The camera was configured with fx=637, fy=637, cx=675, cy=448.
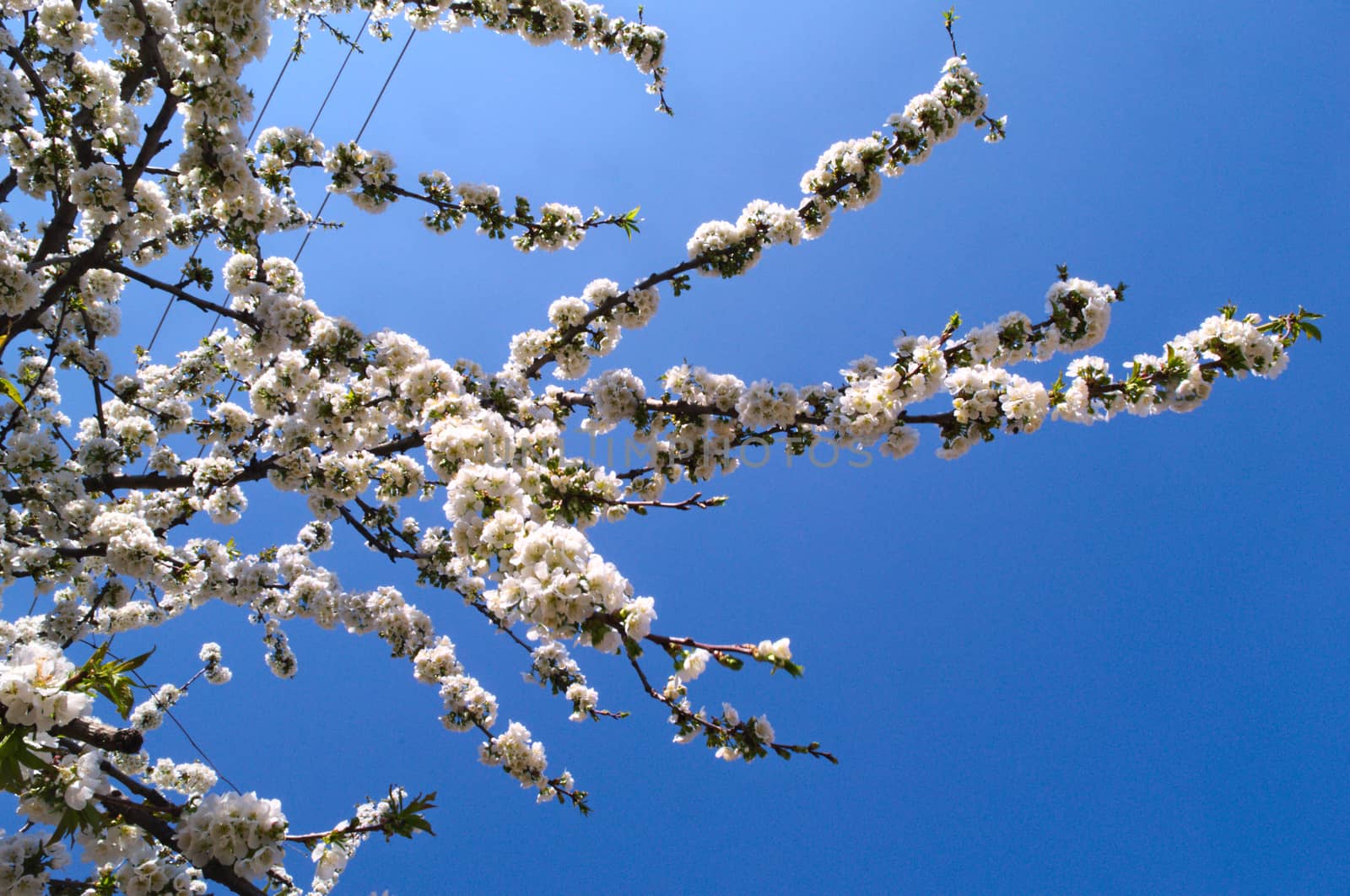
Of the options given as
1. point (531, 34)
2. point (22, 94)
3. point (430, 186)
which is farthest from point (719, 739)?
point (531, 34)

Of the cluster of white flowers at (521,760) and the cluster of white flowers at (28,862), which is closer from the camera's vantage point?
the cluster of white flowers at (28,862)

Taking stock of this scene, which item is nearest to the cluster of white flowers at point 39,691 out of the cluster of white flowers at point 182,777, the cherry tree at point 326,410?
the cherry tree at point 326,410

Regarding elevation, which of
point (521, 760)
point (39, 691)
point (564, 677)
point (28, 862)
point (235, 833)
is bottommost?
point (28, 862)

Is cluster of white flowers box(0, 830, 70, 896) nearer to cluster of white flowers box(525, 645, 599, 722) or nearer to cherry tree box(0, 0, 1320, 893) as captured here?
cherry tree box(0, 0, 1320, 893)

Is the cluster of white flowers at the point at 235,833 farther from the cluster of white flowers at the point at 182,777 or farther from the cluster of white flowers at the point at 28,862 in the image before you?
the cluster of white flowers at the point at 182,777

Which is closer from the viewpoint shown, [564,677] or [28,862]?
[28,862]

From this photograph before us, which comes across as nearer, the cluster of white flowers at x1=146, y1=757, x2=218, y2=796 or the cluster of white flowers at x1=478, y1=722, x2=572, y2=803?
the cluster of white flowers at x1=478, y1=722, x2=572, y2=803

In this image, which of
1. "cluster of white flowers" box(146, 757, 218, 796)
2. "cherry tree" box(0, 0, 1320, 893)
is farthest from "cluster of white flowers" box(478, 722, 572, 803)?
"cluster of white flowers" box(146, 757, 218, 796)

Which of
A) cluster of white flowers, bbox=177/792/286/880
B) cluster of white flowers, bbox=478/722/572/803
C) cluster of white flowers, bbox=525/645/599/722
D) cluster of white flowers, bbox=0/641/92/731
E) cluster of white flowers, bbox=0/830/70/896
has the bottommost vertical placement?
cluster of white flowers, bbox=0/830/70/896

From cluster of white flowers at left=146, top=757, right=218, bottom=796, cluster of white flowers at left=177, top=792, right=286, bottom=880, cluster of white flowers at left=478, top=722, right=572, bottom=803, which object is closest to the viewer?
cluster of white flowers at left=177, top=792, right=286, bottom=880

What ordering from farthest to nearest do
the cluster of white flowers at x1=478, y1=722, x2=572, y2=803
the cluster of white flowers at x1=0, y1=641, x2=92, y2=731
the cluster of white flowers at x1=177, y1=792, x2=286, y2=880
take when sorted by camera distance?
the cluster of white flowers at x1=478, y1=722, x2=572, y2=803 → the cluster of white flowers at x1=177, y1=792, x2=286, y2=880 → the cluster of white flowers at x1=0, y1=641, x2=92, y2=731

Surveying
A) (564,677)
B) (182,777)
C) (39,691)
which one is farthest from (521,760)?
(182,777)

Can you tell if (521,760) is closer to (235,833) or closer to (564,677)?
(564,677)

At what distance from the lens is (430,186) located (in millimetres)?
6648
